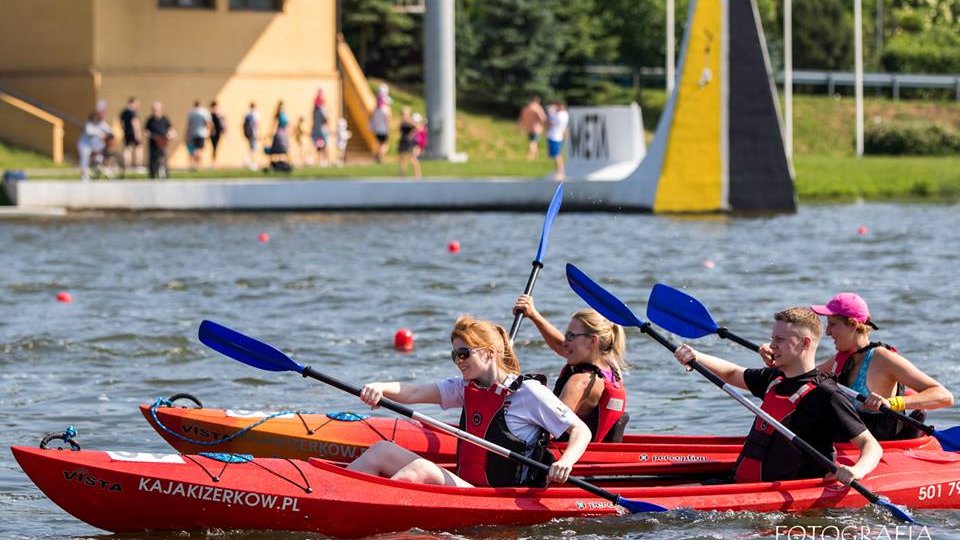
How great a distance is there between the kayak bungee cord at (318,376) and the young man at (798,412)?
65 cm

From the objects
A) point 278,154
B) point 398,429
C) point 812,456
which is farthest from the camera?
point 278,154

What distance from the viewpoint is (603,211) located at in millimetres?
27297

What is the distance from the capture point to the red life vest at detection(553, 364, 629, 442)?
27.9 feet

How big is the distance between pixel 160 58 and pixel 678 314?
1055 inches

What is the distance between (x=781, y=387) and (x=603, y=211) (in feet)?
63.5

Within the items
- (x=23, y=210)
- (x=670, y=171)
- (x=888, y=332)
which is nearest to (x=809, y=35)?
(x=670, y=171)

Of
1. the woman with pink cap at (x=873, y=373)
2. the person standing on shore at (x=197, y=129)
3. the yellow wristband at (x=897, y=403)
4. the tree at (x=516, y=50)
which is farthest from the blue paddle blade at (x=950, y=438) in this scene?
the tree at (x=516, y=50)

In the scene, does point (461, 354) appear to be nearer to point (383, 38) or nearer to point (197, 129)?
point (197, 129)

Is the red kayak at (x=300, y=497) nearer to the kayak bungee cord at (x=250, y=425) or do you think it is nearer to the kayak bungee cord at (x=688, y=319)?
the kayak bungee cord at (x=688, y=319)

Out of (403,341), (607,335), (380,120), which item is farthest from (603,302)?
(380,120)

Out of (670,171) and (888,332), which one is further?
(670,171)

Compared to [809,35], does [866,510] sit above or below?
below

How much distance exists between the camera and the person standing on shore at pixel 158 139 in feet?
91.8

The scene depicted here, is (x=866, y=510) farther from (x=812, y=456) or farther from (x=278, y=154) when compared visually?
(x=278, y=154)
